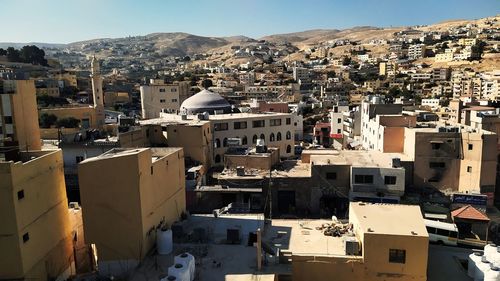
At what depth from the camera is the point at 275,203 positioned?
24109mm

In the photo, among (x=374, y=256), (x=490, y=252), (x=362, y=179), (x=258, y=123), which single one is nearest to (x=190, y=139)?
(x=258, y=123)

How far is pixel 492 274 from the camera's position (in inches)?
489

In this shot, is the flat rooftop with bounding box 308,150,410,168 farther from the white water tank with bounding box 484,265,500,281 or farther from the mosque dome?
the mosque dome

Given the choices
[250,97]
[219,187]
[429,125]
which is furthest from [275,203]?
[250,97]

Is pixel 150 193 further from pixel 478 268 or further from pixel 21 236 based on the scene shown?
pixel 478 268

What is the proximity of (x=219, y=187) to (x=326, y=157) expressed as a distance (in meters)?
7.16

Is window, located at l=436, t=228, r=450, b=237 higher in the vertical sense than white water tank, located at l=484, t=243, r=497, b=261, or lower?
lower

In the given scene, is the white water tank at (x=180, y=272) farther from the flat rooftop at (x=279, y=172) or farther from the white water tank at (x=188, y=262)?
the flat rooftop at (x=279, y=172)

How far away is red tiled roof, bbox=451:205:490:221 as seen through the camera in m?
21.5

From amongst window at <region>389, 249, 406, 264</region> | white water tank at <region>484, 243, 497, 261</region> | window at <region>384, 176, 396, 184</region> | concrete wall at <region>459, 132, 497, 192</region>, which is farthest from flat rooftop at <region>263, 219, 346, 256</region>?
concrete wall at <region>459, 132, 497, 192</region>

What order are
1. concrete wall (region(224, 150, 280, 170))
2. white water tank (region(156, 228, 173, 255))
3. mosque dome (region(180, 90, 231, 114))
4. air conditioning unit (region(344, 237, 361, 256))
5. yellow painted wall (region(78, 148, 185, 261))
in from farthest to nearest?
mosque dome (region(180, 90, 231, 114))
concrete wall (region(224, 150, 280, 170))
white water tank (region(156, 228, 173, 255))
air conditioning unit (region(344, 237, 361, 256))
yellow painted wall (region(78, 148, 185, 261))

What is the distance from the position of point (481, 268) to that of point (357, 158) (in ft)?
44.3

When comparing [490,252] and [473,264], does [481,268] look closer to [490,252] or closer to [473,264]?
[473,264]

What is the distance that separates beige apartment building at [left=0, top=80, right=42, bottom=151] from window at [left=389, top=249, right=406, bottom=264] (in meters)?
21.2
